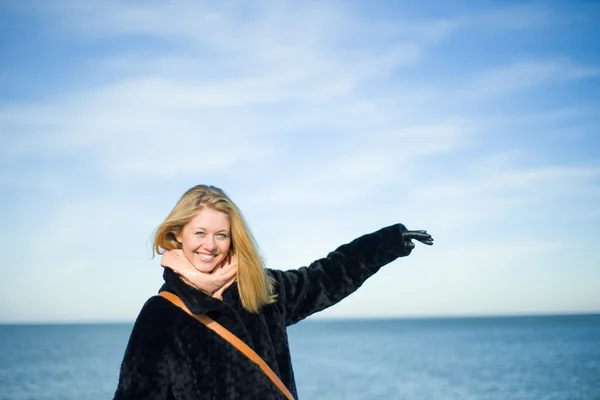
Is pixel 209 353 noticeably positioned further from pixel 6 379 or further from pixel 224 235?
pixel 6 379

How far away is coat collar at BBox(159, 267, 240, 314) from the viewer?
9.77 ft

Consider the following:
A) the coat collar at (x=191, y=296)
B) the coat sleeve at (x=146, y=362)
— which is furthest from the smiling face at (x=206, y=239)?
the coat sleeve at (x=146, y=362)

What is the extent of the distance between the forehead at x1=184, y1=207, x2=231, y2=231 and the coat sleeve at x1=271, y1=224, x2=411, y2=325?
1.35 ft

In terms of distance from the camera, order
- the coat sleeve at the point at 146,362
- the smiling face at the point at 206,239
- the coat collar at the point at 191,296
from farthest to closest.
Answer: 1. the smiling face at the point at 206,239
2. the coat collar at the point at 191,296
3. the coat sleeve at the point at 146,362

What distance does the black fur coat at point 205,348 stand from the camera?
9.29ft

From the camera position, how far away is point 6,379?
86.5 feet

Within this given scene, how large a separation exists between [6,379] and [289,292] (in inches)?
1039

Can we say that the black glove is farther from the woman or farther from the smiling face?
the smiling face

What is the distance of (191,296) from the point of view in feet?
9.82

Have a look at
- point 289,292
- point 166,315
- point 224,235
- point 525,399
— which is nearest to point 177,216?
point 224,235

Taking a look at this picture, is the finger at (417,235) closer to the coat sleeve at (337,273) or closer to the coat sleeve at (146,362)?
the coat sleeve at (337,273)

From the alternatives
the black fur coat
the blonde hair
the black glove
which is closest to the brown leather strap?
the black fur coat

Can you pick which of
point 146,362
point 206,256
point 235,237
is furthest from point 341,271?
point 146,362

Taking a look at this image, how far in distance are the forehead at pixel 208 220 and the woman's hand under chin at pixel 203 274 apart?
0.15m
